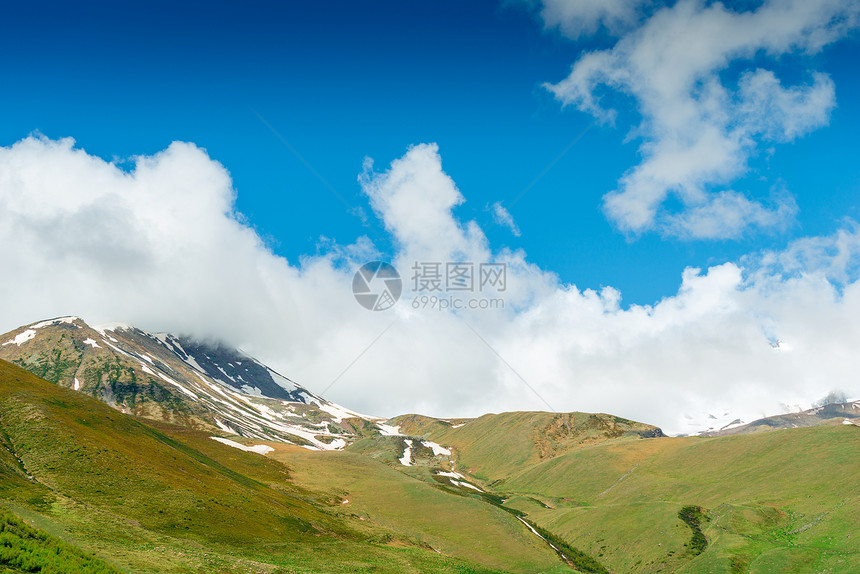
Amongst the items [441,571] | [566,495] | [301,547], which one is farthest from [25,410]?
[566,495]

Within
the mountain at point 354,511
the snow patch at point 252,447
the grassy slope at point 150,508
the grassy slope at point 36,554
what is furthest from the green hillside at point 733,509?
the snow patch at point 252,447

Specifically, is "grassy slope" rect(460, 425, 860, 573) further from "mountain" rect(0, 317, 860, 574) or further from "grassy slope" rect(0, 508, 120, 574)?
"grassy slope" rect(0, 508, 120, 574)

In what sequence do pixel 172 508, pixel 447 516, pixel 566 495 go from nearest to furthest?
pixel 172 508 < pixel 447 516 < pixel 566 495

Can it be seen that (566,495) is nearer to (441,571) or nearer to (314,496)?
(314,496)

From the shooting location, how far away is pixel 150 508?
56.2 meters

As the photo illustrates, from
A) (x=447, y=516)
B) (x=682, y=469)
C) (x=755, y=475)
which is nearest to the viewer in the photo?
(x=447, y=516)

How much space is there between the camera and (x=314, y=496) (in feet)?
354

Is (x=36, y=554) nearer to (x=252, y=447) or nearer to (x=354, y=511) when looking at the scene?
(x=354, y=511)

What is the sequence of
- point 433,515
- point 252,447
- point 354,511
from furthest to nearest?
point 252,447, point 433,515, point 354,511

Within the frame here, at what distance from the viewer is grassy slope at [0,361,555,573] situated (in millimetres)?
43156

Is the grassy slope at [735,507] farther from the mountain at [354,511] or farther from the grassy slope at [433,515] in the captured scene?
the grassy slope at [433,515]

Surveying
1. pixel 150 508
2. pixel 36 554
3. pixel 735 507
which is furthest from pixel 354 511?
pixel 36 554

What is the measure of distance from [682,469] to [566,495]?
45.3 meters

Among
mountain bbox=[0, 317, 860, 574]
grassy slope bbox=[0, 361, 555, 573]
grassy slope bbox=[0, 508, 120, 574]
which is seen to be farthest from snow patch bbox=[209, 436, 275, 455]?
grassy slope bbox=[0, 508, 120, 574]
